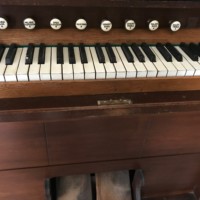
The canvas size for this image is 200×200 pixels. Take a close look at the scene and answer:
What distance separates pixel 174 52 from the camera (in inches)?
34.1

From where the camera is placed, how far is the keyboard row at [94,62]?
0.72m

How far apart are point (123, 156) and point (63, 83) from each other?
519mm

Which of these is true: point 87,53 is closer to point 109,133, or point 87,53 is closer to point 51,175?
point 109,133

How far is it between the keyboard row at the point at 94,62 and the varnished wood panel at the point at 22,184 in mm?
534

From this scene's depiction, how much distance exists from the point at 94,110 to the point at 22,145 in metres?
0.37

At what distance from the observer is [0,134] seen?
0.87m

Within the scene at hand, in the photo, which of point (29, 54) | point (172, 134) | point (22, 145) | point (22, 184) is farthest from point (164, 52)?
point (22, 184)

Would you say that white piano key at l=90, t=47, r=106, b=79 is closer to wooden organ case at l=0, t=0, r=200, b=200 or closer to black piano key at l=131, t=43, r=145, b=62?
wooden organ case at l=0, t=0, r=200, b=200

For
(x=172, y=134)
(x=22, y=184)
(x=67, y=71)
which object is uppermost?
(x=67, y=71)

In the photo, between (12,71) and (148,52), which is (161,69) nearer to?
(148,52)

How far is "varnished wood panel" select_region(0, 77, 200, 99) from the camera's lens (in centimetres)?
72

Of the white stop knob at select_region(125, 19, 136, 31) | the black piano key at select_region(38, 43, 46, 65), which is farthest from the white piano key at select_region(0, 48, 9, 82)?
the white stop knob at select_region(125, 19, 136, 31)

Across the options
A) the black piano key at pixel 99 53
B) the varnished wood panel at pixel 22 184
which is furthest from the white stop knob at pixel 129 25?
the varnished wood panel at pixel 22 184

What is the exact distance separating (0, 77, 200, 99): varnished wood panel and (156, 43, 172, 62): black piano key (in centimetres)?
8
